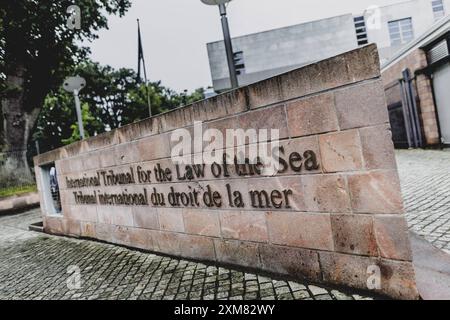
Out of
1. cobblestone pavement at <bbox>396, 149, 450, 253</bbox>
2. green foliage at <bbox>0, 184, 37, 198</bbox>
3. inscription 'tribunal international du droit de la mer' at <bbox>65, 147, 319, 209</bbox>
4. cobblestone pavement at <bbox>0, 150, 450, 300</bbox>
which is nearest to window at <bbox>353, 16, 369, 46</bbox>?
cobblestone pavement at <bbox>396, 149, 450, 253</bbox>

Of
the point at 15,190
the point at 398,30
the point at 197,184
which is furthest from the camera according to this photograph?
the point at 398,30

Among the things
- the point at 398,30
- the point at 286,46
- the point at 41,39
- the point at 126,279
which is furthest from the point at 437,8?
the point at 126,279

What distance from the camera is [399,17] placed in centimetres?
2931

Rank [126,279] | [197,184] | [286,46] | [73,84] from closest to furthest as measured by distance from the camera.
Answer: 1. [126,279]
2. [197,184]
3. [73,84]
4. [286,46]

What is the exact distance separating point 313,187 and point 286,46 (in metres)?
31.1

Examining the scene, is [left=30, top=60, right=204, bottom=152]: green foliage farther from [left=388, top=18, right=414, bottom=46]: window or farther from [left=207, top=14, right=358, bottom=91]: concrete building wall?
[left=388, top=18, right=414, bottom=46]: window

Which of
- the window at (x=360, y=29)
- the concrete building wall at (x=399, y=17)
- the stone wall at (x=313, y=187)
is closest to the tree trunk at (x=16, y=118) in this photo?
the stone wall at (x=313, y=187)

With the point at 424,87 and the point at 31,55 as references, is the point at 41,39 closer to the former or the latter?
the point at 31,55

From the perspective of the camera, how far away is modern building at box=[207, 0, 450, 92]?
2939cm

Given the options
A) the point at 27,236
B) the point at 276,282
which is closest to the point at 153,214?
the point at 276,282

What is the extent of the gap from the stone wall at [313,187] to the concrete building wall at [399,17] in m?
29.4

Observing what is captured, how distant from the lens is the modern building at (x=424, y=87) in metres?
10.5

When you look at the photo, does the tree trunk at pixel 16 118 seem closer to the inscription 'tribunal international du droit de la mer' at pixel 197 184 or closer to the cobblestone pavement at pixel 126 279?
the cobblestone pavement at pixel 126 279

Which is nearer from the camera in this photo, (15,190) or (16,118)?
(15,190)
